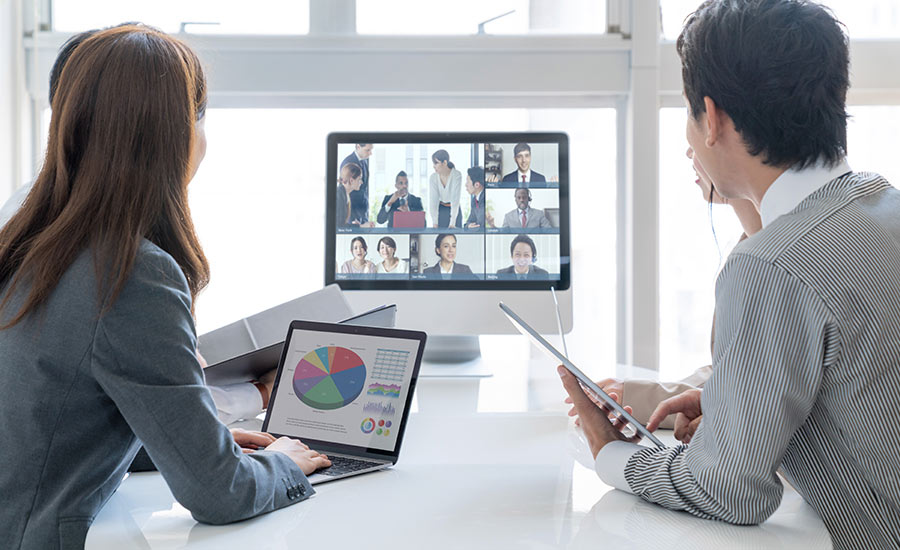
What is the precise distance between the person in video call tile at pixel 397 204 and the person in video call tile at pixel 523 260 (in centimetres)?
25

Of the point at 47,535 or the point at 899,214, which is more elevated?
the point at 899,214

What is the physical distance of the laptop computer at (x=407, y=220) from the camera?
6.01 feet

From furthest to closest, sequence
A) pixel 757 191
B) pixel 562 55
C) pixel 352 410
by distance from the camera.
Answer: pixel 562 55 → pixel 352 410 → pixel 757 191

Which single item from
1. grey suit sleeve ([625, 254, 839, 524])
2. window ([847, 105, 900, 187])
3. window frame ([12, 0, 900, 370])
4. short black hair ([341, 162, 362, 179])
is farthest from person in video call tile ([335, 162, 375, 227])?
window ([847, 105, 900, 187])

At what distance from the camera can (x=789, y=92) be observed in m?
0.87

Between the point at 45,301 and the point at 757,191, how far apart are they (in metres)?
0.86

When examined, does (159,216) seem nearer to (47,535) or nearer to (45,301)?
(45,301)

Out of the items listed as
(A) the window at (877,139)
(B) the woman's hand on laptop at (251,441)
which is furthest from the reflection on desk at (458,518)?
(A) the window at (877,139)

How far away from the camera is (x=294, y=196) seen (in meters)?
2.40

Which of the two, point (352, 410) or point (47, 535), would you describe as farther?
point (352, 410)

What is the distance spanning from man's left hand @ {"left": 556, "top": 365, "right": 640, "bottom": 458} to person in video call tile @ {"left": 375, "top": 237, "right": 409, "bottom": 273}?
854 mm

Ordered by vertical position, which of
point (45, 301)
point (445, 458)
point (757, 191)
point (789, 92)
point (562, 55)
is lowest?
point (445, 458)

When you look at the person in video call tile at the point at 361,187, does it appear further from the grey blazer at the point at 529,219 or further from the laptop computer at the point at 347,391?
the laptop computer at the point at 347,391

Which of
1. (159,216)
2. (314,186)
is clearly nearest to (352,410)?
(159,216)
